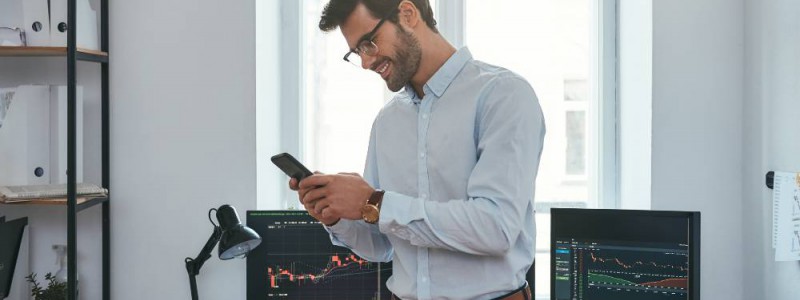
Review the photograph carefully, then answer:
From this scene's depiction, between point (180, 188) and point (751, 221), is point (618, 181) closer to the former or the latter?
point (751, 221)

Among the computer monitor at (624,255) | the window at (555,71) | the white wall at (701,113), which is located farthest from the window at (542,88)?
the computer monitor at (624,255)

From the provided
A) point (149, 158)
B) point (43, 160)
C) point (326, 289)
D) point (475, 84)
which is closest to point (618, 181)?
point (326, 289)

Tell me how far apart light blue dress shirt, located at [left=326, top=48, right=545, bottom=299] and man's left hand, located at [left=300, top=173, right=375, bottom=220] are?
0.16 ft

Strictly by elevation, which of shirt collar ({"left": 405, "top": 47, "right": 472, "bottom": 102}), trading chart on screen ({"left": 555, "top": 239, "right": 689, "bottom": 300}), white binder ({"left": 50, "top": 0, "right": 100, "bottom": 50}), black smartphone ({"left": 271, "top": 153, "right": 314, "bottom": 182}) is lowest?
trading chart on screen ({"left": 555, "top": 239, "right": 689, "bottom": 300})

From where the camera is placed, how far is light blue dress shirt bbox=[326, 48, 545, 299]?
51.0 inches

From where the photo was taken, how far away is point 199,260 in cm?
215

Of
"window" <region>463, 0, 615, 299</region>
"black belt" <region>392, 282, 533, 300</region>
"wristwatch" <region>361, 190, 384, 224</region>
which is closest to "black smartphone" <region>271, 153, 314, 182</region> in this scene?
"wristwatch" <region>361, 190, 384, 224</region>

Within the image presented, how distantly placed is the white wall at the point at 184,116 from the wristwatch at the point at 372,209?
3.55ft

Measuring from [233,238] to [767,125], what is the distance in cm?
156

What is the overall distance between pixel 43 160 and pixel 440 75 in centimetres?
133

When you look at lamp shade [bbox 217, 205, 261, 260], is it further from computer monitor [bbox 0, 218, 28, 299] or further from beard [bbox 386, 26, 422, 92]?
beard [bbox 386, 26, 422, 92]

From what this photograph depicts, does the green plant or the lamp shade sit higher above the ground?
the lamp shade

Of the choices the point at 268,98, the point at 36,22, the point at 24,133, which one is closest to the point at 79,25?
the point at 36,22

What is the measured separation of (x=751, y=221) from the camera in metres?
2.27
